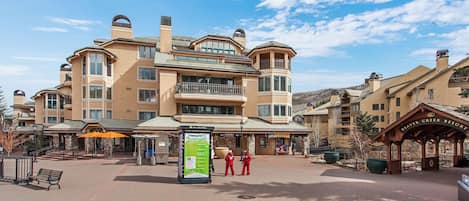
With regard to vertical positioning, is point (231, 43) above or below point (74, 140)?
above

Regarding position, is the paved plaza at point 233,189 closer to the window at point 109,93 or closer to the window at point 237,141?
the window at point 237,141

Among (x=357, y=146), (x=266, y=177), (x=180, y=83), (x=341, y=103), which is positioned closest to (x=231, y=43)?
(x=180, y=83)

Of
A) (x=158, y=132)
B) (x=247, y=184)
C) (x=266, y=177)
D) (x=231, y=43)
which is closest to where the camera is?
(x=247, y=184)

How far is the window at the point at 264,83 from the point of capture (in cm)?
3816

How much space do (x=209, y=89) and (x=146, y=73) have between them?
352 inches

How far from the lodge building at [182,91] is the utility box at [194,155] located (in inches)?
631

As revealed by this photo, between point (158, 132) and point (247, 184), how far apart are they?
56.0 feet

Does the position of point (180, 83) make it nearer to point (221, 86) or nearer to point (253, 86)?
point (221, 86)

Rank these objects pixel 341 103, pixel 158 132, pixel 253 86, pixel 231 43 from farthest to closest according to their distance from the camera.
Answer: pixel 341 103 → pixel 231 43 → pixel 253 86 → pixel 158 132

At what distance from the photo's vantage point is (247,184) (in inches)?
647

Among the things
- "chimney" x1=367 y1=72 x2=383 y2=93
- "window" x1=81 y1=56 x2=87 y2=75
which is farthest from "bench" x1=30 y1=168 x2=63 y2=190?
"chimney" x1=367 y1=72 x2=383 y2=93

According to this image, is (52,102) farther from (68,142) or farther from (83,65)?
(83,65)

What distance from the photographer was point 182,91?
35.0 metres

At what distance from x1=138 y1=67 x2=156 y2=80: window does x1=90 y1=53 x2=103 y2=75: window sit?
13.6 ft
